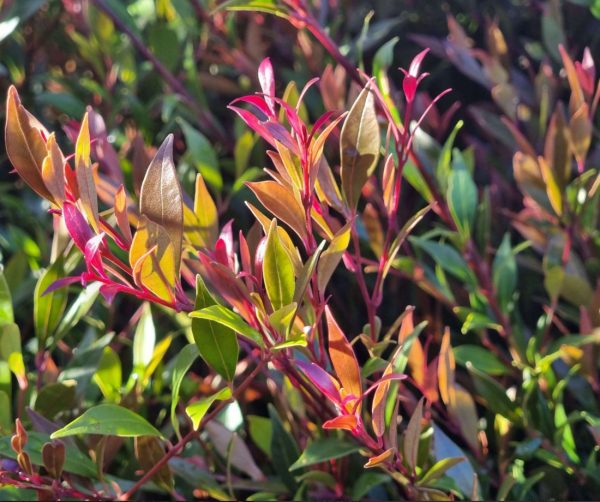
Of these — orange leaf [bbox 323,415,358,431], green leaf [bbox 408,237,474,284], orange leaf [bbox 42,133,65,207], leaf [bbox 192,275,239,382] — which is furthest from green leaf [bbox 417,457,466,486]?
orange leaf [bbox 42,133,65,207]

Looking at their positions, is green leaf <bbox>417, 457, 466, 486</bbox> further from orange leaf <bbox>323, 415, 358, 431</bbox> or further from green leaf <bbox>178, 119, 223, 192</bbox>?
green leaf <bbox>178, 119, 223, 192</bbox>

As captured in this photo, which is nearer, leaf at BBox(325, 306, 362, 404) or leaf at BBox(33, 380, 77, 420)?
leaf at BBox(325, 306, 362, 404)

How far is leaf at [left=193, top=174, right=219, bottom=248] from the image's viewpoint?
2.83 ft

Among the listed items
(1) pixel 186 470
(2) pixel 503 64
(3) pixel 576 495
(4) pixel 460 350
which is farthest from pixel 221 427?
(2) pixel 503 64

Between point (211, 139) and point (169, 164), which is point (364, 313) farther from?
point (169, 164)

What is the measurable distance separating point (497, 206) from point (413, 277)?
0.30 m

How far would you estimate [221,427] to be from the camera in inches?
38.5

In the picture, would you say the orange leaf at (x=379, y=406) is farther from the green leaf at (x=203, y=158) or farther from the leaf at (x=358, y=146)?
the green leaf at (x=203, y=158)

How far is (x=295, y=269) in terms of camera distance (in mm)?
705

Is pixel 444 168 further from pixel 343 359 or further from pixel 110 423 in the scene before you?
pixel 110 423

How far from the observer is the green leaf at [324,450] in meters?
0.84

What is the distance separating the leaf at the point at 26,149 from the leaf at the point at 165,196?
96mm

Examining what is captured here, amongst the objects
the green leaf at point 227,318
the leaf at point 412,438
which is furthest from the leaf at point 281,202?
the leaf at point 412,438

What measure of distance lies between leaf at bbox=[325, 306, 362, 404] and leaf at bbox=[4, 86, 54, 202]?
290mm
